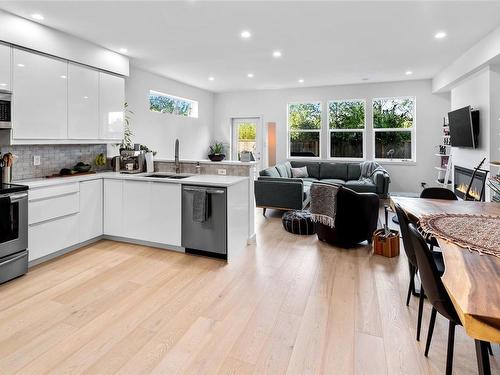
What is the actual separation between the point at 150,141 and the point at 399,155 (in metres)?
5.70

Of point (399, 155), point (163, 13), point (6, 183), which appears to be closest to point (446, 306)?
point (163, 13)

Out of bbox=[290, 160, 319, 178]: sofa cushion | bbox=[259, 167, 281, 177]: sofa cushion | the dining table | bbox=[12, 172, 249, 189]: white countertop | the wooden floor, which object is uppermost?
bbox=[290, 160, 319, 178]: sofa cushion

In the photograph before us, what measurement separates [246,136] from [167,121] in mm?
2646

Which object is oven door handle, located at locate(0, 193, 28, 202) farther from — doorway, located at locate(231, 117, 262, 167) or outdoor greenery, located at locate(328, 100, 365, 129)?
outdoor greenery, located at locate(328, 100, 365, 129)

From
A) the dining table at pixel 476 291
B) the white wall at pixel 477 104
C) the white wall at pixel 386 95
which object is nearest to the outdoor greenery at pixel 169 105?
the white wall at pixel 386 95

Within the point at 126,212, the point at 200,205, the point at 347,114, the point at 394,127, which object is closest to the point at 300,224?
the point at 200,205

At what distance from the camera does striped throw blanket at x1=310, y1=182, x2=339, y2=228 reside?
3.95 meters

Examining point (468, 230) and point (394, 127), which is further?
point (394, 127)

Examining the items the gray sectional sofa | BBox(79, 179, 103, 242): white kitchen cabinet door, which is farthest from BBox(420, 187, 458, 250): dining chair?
BBox(79, 179, 103, 242): white kitchen cabinet door

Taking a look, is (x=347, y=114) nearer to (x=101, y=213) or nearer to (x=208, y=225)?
(x=208, y=225)

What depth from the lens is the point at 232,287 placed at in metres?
2.95

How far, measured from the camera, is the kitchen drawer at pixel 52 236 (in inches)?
131

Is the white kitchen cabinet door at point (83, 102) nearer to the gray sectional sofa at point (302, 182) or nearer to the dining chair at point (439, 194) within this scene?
the gray sectional sofa at point (302, 182)

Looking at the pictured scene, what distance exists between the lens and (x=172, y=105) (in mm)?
7016
